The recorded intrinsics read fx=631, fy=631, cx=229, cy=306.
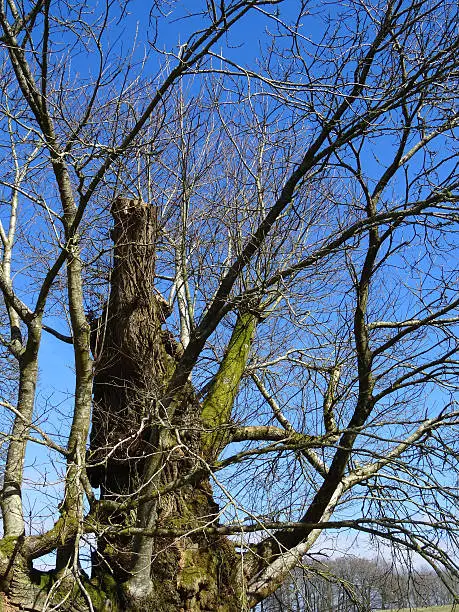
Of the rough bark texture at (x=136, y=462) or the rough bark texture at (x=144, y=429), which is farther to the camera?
the rough bark texture at (x=144, y=429)

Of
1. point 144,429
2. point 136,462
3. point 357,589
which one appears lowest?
point 357,589

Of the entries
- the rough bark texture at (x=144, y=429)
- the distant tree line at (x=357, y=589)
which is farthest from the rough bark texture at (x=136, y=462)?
the distant tree line at (x=357, y=589)

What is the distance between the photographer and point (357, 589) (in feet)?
22.6

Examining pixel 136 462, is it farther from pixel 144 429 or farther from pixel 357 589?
pixel 357 589

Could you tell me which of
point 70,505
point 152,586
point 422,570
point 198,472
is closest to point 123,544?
point 152,586

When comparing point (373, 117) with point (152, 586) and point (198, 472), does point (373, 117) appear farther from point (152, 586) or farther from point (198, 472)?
point (152, 586)

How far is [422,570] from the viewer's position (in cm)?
530

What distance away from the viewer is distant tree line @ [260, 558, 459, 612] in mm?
5564

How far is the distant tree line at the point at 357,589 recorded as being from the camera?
5564 millimetres

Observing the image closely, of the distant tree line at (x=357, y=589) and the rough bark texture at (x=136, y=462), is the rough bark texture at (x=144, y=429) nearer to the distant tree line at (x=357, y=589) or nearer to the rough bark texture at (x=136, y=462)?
the rough bark texture at (x=136, y=462)

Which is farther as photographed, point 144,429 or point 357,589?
point 357,589

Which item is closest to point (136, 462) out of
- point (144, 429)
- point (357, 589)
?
point (144, 429)

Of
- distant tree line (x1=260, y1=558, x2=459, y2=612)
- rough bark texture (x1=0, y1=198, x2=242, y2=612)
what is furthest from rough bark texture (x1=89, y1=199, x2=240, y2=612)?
distant tree line (x1=260, y1=558, x2=459, y2=612)

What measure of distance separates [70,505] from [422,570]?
3.02 metres
